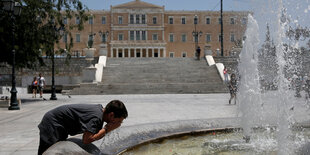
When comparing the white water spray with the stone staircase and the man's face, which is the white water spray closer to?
the man's face

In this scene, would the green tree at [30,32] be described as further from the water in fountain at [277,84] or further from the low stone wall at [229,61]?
the low stone wall at [229,61]

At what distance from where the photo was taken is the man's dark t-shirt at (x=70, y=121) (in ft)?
8.43

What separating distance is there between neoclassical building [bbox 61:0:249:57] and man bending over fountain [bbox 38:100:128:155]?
60643 mm

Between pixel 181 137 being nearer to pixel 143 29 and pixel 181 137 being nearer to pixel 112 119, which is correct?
pixel 112 119

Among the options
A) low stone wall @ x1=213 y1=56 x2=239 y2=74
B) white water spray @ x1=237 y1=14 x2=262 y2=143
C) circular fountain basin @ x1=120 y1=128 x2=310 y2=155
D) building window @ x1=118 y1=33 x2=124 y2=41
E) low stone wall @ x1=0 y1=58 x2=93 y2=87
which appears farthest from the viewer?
building window @ x1=118 y1=33 x2=124 y2=41

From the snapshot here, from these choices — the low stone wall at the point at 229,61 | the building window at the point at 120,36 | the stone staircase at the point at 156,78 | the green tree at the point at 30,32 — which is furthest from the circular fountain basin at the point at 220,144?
the building window at the point at 120,36

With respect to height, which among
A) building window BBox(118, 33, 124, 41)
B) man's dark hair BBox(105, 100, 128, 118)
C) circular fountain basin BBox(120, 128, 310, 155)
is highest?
building window BBox(118, 33, 124, 41)

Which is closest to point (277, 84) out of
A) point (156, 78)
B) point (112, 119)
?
point (112, 119)

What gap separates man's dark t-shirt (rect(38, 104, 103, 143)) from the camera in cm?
257

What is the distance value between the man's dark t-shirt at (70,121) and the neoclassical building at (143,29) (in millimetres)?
60643

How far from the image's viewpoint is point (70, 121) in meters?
2.74

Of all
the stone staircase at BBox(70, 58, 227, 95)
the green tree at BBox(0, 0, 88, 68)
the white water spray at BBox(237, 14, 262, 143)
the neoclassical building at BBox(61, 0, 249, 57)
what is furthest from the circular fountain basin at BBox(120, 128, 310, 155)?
the neoclassical building at BBox(61, 0, 249, 57)

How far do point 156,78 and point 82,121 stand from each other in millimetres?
22074

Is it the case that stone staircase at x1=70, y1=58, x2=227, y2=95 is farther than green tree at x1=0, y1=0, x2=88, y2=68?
Yes
